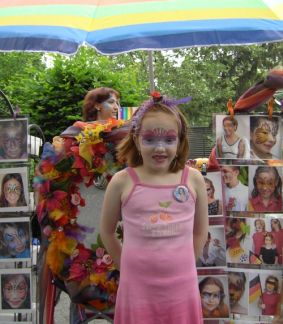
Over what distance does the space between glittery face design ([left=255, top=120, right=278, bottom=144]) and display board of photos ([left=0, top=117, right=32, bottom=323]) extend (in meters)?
1.30

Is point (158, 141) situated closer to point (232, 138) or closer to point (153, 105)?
point (153, 105)

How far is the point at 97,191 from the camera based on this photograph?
302cm

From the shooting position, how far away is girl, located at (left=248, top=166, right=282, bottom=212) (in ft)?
9.57

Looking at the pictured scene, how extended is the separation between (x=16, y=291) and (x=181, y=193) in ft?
4.63

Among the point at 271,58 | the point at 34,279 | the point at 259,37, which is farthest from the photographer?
the point at 271,58

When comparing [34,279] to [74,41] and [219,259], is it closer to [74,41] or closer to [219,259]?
[219,259]

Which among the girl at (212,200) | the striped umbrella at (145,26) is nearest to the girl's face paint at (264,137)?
the girl at (212,200)

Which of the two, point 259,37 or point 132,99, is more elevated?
point 132,99

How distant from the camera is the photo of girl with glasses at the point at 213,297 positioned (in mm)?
2984

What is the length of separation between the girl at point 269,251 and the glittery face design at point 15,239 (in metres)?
1.34

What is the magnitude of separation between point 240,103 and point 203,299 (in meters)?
1.10

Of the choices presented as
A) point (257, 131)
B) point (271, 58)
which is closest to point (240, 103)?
point (257, 131)

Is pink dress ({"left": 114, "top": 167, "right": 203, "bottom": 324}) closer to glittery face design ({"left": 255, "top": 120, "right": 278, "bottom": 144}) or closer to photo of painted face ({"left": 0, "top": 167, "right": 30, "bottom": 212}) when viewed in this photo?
glittery face design ({"left": 255, "top": 120, "right": 278, "bottom": 144})

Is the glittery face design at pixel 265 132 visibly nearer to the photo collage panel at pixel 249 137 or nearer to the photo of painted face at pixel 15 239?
the photo collage panel at pixel 249 137
